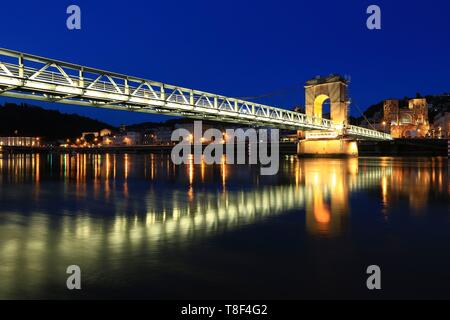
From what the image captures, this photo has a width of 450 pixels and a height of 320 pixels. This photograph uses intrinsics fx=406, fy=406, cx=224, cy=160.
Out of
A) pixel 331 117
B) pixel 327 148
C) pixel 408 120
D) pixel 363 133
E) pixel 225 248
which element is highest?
pixel 408 120

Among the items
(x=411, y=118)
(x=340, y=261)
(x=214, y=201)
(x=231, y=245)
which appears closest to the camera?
(x=340, y=261)

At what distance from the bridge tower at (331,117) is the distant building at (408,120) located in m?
59.4

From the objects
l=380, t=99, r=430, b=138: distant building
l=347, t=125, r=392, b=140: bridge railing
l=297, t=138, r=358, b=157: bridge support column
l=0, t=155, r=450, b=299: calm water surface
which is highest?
l=380, t=99, r=430, b=138: distant building

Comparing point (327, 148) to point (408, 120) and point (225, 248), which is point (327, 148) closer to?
point (225, 248)

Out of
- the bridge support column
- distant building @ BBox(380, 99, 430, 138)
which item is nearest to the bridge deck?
the bridge support column

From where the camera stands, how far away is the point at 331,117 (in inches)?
3292

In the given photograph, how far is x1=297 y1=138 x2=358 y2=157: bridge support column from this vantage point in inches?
2950

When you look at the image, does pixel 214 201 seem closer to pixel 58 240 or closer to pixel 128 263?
pixel 58 240

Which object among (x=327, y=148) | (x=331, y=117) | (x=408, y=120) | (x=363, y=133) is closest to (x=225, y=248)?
(x=327, y=148)

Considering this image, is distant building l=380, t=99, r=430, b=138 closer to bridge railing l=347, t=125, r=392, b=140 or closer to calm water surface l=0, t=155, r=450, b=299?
bridge railing l=347, t=125, r=392, b=140

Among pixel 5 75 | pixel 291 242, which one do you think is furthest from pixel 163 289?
pixel 5 75

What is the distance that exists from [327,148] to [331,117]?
35.6 feet

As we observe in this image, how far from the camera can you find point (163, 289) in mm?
6047

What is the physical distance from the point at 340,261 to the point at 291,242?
5.74 ft
